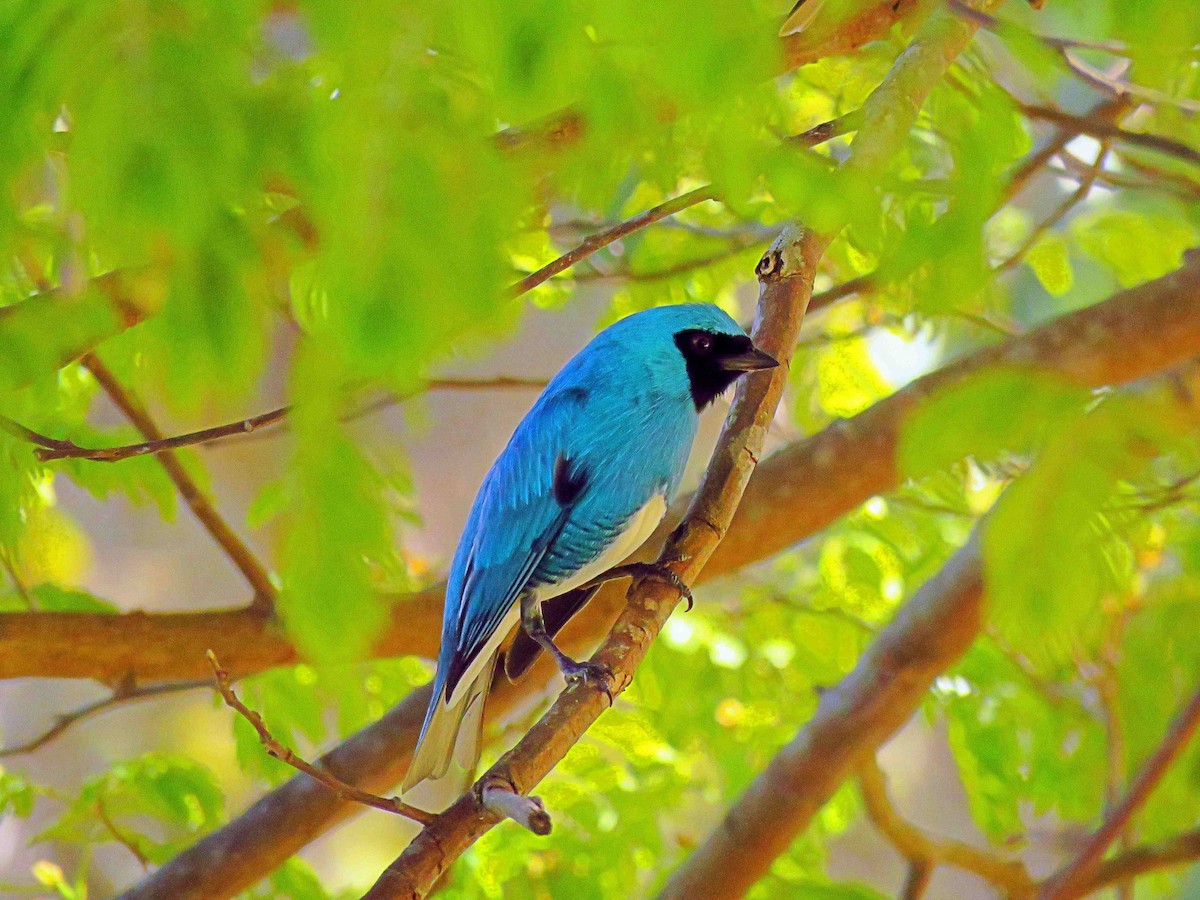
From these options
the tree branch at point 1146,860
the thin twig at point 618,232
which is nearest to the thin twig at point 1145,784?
the tree branch at point 1146,860

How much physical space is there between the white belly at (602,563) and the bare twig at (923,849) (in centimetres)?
104

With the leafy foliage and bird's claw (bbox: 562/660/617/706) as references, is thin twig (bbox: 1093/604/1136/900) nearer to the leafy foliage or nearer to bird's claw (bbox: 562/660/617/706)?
the leafy foliage

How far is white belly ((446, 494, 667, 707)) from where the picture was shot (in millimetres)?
2428

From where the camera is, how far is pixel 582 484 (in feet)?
8.02

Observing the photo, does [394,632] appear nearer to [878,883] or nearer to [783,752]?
[783,752]

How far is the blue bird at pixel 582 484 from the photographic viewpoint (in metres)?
2.42

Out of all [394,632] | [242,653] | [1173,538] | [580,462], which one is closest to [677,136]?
[580,462]

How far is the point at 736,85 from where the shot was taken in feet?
3.95

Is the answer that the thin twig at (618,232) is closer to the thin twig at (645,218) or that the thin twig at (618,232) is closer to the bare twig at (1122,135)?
the thin twig at (645,218)

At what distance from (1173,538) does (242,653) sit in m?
2.40

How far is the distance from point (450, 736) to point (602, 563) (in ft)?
1.50

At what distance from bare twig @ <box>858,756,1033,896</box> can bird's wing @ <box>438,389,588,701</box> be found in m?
1.18

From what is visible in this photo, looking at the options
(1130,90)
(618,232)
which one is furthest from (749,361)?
(1130,90)

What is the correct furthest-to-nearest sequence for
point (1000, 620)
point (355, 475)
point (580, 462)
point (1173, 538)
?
point (1173, 538) < point (580, 462) < point (355, 475) < point (1000, 620)
